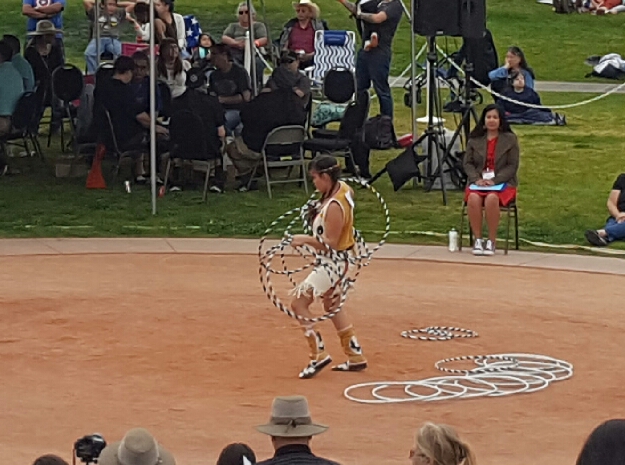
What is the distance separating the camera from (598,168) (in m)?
21.0

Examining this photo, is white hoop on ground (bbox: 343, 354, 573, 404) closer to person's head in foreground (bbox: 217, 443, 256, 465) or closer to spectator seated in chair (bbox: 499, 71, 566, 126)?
person's head in foreground (bbox: 217, 443, 256, 465)

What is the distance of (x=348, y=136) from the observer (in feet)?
63.7

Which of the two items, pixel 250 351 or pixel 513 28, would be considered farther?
pixel 513 28

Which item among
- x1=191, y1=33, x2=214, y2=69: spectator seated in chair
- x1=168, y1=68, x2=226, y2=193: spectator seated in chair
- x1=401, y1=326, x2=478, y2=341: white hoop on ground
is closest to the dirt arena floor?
x1=401, y1=326, x2=478, y2=341: white hoop on ground

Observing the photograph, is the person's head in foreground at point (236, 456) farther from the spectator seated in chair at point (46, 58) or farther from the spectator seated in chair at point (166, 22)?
the spectator seated in chair at point (166, 22)

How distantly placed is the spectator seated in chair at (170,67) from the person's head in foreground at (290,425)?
530 inches

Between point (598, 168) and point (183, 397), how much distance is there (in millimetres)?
11722

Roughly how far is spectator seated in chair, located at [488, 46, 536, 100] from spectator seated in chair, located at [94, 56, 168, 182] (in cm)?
779

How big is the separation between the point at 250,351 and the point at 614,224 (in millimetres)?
6080

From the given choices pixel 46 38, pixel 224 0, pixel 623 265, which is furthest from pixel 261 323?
pixel 224 0

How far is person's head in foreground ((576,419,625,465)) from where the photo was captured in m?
4.86

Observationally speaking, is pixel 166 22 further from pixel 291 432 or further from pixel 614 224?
pixel 291 432

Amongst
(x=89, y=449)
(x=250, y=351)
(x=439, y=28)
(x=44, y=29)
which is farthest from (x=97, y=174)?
(x=89, y=449)

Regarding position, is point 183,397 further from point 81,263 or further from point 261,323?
point 81,263
